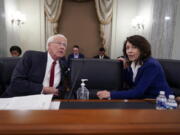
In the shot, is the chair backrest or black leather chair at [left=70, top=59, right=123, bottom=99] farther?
the chair backrest

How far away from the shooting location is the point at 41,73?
1639 millimetres

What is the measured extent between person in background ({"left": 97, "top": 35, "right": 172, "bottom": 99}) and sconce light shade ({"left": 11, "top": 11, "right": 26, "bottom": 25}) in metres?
3.60

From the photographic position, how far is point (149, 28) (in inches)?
156

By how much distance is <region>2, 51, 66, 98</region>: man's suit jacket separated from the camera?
1.58m

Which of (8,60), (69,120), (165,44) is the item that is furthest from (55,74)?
(165,44)

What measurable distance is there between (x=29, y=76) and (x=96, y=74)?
0.67 metres

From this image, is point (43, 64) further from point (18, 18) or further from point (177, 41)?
point (18, 18)

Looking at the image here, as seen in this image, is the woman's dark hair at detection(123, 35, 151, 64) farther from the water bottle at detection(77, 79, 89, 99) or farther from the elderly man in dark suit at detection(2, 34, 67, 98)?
the elderly man in dark suit at detection(2, 34, 67, 98)

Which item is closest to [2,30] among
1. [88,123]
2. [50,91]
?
[50,91]

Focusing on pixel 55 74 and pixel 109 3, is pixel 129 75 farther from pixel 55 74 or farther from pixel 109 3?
pixel 109 3

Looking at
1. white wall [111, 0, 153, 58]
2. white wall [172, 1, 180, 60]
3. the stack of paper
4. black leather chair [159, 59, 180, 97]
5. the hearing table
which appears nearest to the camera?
the hearing table

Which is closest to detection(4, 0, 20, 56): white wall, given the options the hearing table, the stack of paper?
the stack of paper

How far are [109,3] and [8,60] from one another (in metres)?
3.28

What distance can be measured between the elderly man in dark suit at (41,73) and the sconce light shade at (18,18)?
2998mm
